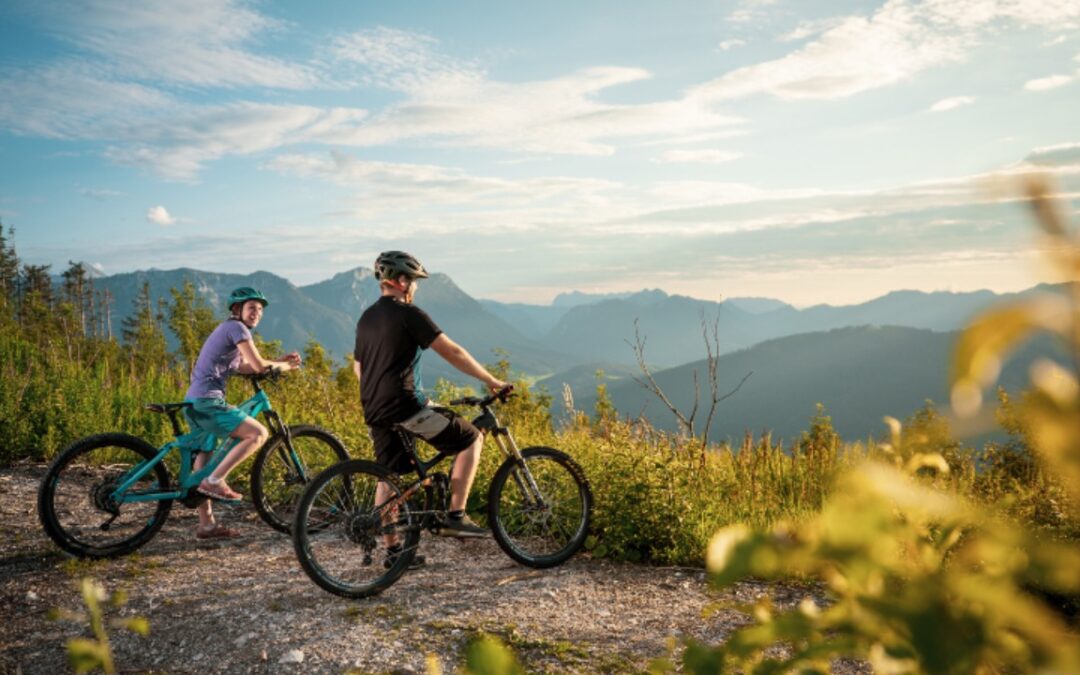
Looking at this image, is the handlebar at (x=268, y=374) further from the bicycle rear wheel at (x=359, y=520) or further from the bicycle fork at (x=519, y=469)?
the bicycle fork at (x=519, y=469)

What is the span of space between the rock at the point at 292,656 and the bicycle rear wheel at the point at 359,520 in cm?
95

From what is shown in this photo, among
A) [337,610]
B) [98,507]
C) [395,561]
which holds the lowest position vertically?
[337,610]

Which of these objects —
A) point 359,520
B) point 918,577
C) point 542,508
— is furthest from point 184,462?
point 918,577

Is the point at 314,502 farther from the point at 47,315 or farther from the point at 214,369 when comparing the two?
the point at 47,315

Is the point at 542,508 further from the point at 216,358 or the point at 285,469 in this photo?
the point at 216,358

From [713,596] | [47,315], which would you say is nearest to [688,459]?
[713,596]

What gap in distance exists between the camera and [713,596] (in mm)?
6258

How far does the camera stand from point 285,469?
26.7 feet

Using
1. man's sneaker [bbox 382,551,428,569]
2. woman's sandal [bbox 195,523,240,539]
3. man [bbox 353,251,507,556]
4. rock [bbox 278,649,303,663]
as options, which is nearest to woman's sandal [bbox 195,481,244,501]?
woman's sandal [bbox 195,523,240,539]

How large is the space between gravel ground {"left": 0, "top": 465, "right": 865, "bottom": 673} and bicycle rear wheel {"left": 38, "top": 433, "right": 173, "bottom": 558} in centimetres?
17

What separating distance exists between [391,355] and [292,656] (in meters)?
2.32

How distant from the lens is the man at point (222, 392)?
712 centimetres

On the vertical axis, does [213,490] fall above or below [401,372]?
below

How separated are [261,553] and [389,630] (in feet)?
8.17
